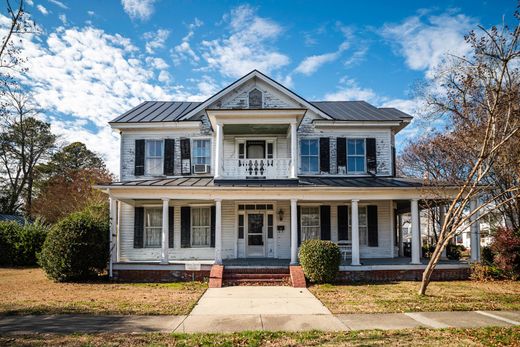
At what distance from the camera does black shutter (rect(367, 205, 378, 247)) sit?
59.0 ft

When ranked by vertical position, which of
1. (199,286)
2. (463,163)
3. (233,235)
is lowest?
(199,286)

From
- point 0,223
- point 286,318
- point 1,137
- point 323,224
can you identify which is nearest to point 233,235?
point 323,224

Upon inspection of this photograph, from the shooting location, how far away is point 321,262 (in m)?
14.2

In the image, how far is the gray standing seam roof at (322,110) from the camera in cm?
1875

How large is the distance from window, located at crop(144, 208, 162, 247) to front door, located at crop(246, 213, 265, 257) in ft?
13.4

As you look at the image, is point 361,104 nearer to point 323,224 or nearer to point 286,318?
point 323,224

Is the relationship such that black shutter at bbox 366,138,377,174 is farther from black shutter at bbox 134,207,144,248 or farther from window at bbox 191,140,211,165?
black shutter at bbox 134,207,144,248

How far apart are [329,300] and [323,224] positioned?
22.1 feet

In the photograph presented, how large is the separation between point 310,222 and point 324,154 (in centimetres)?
329

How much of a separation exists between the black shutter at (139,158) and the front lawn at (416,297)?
9763 mm

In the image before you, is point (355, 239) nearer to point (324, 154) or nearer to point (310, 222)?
point (310, 222)

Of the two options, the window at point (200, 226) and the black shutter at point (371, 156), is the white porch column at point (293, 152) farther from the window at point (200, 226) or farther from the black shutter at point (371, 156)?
the window at point (200, 226)

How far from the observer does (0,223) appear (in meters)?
22.9

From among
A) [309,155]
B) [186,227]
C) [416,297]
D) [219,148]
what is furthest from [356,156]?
[186,227]
